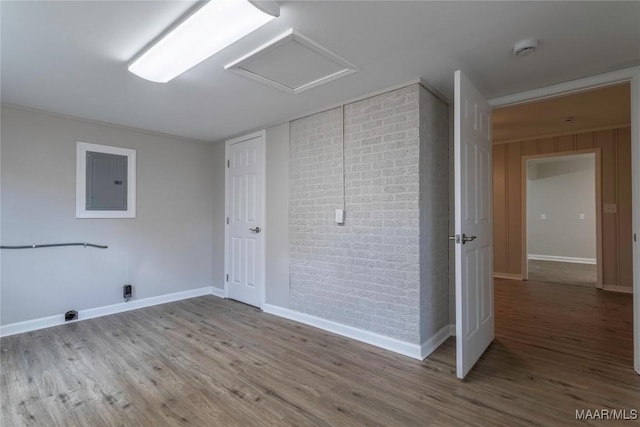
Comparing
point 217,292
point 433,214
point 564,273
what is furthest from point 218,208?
point 564,273

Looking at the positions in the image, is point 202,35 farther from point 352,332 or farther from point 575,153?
point 575,153

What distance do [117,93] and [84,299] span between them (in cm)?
239

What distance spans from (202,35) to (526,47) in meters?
2.08

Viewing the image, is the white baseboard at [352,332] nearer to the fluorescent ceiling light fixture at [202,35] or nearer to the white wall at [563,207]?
the fluorescent ceiling light fixture at [202,35]

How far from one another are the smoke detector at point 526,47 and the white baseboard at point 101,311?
457cm

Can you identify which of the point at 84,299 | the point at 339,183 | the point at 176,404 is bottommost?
the point at 176,404

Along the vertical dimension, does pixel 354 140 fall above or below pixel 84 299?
above

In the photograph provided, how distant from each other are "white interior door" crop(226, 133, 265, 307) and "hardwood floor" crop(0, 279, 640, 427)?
81 cm

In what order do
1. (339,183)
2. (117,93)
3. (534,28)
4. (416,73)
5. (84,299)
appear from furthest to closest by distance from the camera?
(84,299), (339,183), (117,93), (416,73), (534,28)

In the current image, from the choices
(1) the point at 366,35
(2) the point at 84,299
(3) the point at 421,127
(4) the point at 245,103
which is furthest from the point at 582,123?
(2) the point at 84,299

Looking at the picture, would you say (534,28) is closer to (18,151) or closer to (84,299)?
(18,151)

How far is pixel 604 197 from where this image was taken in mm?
4648

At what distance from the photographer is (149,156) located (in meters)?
4.10

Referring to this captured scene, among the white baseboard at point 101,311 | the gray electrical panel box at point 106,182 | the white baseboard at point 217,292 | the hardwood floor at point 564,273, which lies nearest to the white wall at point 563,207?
the hardwood floor at point 564,273
